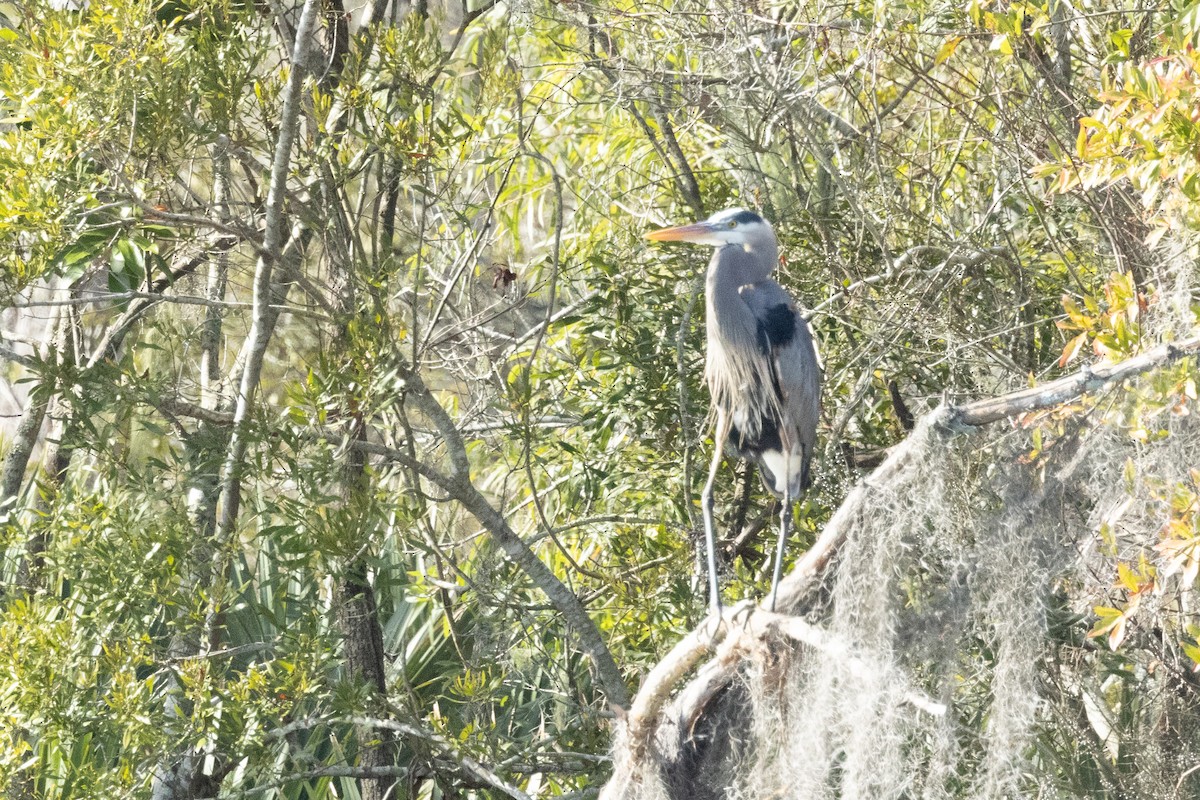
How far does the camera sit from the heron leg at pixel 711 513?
9.42 ft

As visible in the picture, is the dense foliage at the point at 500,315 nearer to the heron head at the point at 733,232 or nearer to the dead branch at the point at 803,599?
the dead branch at the point at 803,599

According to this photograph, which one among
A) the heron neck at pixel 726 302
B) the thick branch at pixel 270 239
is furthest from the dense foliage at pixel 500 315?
the heron neck at pixel 726 302

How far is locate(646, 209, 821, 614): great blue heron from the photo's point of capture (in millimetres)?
3213

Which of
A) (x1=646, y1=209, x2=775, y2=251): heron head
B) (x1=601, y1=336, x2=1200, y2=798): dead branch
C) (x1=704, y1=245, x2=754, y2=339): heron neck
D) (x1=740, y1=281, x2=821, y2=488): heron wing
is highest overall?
(x1=646, y1=209, x2=775, y2=251): heron head

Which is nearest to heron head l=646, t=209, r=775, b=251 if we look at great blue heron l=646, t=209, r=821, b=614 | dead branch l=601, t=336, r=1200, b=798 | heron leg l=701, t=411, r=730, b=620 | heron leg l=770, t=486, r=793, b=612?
great blue heron l=646, t=209, r=821, b=614

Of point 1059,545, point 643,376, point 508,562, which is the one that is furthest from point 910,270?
point 508,562

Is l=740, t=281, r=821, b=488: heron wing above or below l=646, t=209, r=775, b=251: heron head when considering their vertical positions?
below

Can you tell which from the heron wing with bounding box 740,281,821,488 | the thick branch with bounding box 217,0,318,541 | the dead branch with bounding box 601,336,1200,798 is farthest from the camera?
the heron wing with bounding box 740,281,821,488

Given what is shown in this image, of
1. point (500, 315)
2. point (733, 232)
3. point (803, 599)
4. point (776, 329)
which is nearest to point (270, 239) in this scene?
point (500, 315)

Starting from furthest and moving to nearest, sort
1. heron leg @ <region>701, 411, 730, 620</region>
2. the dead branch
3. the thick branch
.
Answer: heron leg @ <region>701, 411, 730, 620</region>
the thick branch
the dead branch

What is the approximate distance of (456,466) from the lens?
2980 millimetres

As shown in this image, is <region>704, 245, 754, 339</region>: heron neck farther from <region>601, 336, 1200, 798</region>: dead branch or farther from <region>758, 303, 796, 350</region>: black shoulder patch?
<region>601, 336, 1200, 798</region>: dead branch

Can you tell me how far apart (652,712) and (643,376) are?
1.14m

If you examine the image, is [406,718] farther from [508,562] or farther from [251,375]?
[251,375]
